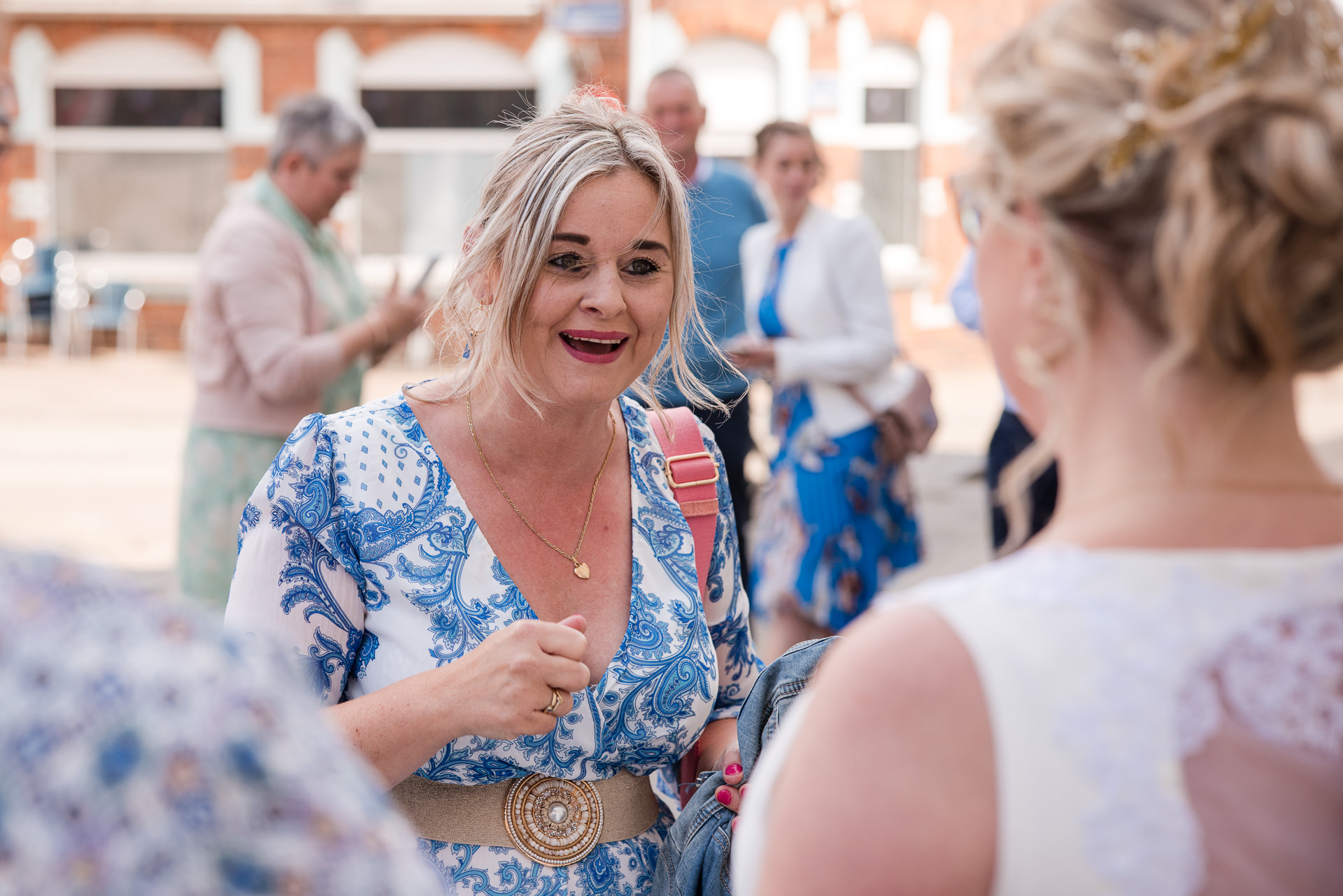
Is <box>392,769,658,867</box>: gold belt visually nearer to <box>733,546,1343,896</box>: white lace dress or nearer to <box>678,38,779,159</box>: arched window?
<box>733,546,1343,896</box>: white lace dress

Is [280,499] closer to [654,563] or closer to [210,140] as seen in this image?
[654,563]

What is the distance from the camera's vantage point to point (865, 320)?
473 cm

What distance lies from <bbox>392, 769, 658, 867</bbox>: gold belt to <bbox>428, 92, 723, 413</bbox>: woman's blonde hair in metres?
0.57

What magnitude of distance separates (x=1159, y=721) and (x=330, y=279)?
11.9 ft

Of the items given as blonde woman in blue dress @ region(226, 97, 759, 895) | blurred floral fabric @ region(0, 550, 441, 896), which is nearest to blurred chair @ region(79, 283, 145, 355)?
blonde woman in blue dress @ region(226, 97, 759, 895)

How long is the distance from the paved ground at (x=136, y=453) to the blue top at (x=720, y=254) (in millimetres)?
2172

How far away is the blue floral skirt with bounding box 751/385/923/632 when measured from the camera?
466cm

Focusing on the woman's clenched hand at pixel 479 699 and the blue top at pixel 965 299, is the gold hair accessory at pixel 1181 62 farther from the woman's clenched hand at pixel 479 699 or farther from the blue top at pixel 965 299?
the blue top at pixel 965 299

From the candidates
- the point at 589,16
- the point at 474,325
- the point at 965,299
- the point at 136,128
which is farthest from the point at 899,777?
the point at 136,128

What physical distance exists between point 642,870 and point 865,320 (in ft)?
10.4

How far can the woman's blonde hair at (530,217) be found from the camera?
1.95 meters

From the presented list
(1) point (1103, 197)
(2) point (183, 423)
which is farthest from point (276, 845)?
(2) point (183, 423)

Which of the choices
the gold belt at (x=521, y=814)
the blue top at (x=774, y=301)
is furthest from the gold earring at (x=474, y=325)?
the blue top at (x=774, y=301)

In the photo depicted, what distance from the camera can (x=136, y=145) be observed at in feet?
52.3
